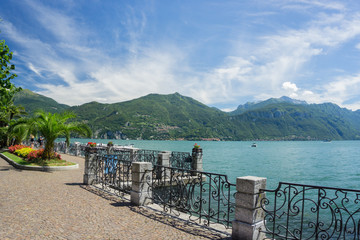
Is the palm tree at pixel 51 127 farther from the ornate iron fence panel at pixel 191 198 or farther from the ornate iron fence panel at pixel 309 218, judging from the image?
the ornate iron fence panel at pixel 309 218

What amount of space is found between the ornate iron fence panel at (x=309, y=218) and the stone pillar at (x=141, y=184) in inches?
144

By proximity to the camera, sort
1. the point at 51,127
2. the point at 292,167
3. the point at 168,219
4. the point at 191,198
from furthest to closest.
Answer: the point at 292,167 < the point at 51,127 < the point at 191,198 < the point at 168,219

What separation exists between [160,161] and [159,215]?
8.09 metres

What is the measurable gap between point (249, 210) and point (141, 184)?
391 centimetres

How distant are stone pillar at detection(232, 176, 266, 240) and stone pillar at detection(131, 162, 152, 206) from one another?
3.52 meters

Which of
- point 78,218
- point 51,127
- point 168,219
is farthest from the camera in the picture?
point 51,127

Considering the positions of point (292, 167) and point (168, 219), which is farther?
point (292, 167)

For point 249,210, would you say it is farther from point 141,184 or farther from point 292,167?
point 292,167

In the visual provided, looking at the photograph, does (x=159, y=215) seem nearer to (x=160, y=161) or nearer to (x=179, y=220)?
(x=179, y=220)

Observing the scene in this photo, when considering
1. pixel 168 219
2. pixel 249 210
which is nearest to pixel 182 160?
pixel 168 219

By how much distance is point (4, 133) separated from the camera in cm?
2681

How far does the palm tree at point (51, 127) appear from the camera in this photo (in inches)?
604

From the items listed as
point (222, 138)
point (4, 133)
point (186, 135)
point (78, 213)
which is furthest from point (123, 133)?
point (78, 213)

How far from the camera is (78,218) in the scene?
6.45m
